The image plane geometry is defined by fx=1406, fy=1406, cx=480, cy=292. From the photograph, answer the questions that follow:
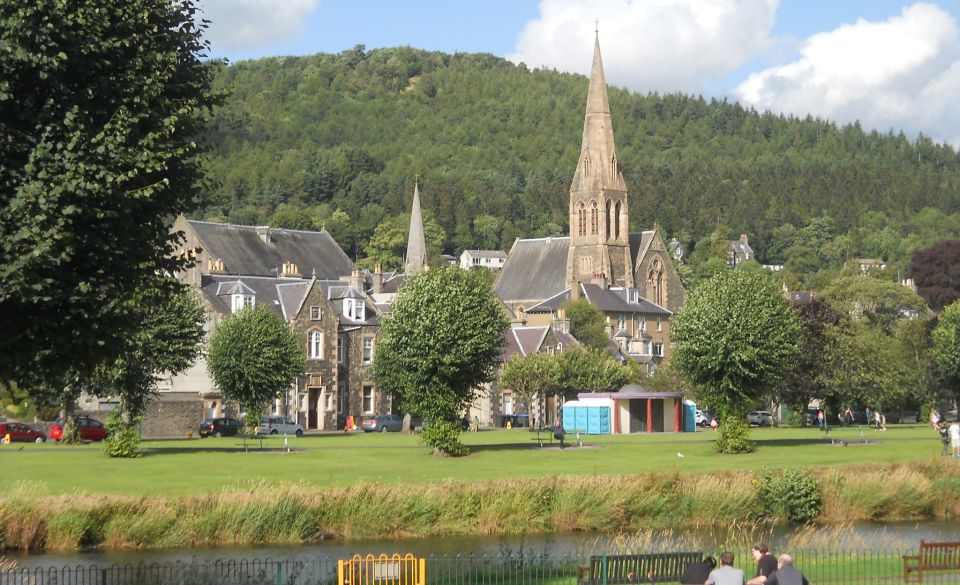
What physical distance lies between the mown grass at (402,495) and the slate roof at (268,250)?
5851cm

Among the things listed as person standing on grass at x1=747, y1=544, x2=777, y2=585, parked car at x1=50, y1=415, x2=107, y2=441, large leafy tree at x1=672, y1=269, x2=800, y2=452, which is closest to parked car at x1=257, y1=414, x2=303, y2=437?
parked car at x1=50, y1=415, x2=107, y2=441

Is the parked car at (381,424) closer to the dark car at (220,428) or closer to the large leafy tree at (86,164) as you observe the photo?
the dark car at (220,428)

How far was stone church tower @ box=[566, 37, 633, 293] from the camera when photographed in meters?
171

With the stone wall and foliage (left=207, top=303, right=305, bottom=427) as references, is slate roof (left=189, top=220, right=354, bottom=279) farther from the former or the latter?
foliage (left=207, top=303, right=305, bottom=427)

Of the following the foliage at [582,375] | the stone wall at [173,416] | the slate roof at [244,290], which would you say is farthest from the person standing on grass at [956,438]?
the slate roof at [244,290]

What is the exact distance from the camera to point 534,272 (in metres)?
174

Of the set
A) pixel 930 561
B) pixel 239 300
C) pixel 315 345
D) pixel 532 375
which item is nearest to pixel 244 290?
pixel 239 300

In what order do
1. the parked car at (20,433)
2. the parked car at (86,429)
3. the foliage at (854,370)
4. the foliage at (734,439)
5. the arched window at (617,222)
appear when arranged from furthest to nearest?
1. the arched window at (617,222)
2. the foliage at (854,370)
3. the parked car at (86,429)
4. the parked car at (20,433)
5. the foliage at (734,439)

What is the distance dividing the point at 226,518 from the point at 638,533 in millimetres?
11883

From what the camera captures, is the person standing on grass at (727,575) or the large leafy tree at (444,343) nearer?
the person standing on grass at (727,575)

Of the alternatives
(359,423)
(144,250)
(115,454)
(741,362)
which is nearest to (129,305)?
(144,250)

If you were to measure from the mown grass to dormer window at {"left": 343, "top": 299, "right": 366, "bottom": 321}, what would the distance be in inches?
1758

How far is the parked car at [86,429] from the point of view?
7581 centimetres

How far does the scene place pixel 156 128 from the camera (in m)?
27.7
